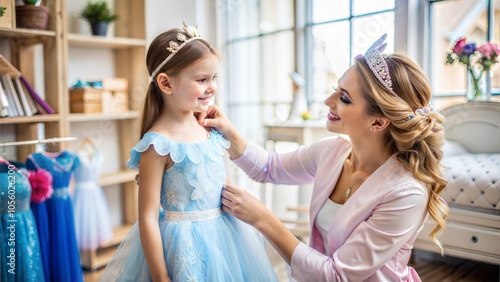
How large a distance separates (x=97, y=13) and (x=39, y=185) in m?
1.37

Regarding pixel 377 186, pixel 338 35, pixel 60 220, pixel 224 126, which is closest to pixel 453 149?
pixel 338 35

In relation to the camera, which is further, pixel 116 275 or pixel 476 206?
pixel 476 206

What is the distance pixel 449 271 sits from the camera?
7.63ft

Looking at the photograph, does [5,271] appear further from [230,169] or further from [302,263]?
[230,169]

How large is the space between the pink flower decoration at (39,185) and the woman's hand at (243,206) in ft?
2.99

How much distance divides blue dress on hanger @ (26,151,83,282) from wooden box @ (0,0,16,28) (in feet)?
2.00

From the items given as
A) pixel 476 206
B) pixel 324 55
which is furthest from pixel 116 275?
pixel 324 55

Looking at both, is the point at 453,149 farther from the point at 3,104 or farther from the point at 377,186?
the point at 3,104

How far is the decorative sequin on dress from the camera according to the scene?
2545 mm

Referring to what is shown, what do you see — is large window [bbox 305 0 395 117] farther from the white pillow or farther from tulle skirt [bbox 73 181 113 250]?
tulle skirt [bbox 73 181 113 250]

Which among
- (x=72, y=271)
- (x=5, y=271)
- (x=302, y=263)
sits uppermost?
(x=302, y=263)

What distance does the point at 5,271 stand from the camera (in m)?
1.51

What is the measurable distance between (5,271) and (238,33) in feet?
7.72

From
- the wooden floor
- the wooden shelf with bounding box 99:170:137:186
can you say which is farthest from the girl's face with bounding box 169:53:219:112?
the wooden shelf with bounding box 99:170:137:186
